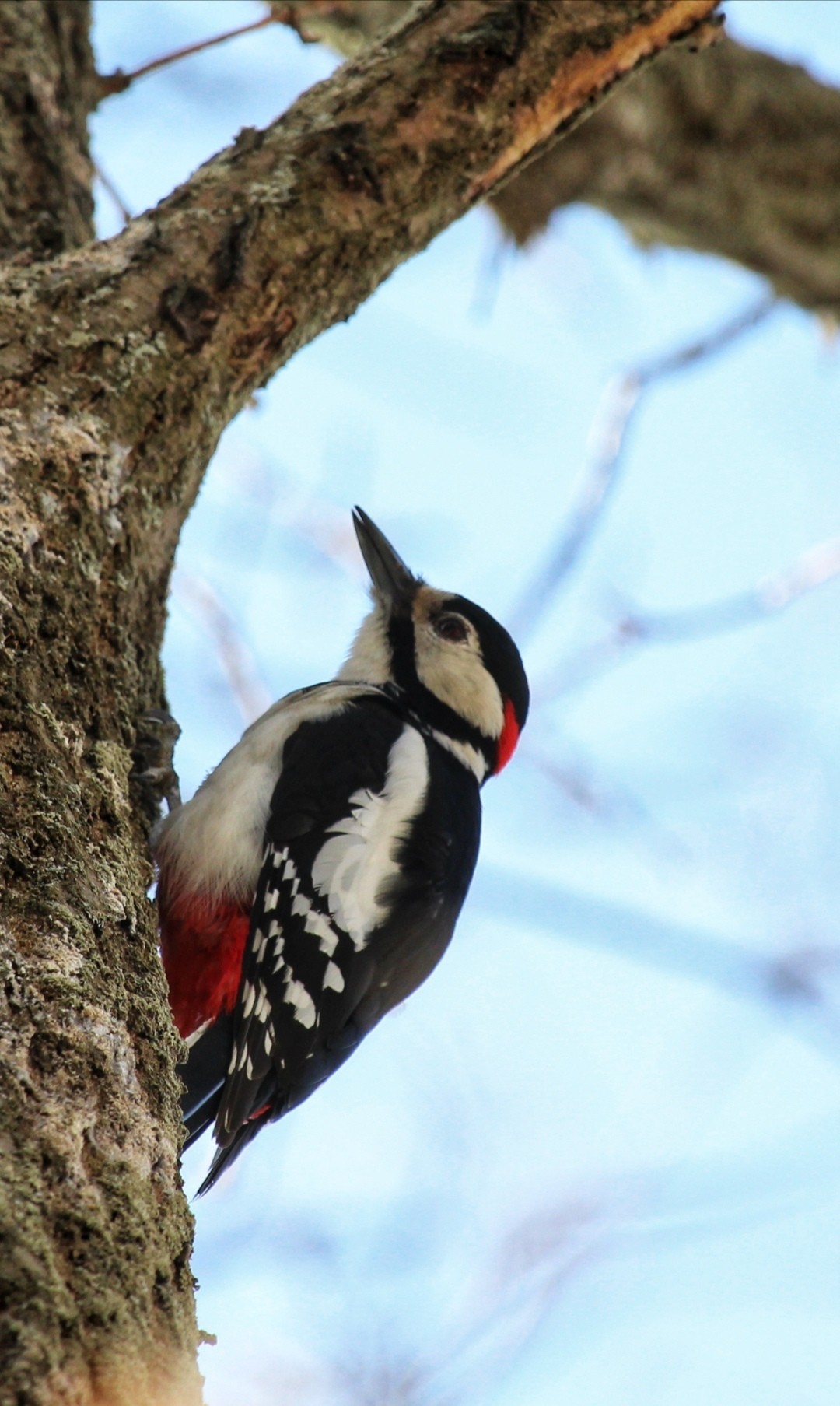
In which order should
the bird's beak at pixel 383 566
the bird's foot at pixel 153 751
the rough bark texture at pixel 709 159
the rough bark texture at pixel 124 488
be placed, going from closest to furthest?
the rough bark texture at pixel 124 488, the bird's foot at pixel 153 751, the bird's beak at pixel 383 566, the rough bark texture at pixel 709 159

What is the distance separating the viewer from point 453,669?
3.57 metres

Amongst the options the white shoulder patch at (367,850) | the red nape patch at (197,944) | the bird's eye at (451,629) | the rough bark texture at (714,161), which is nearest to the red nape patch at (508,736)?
the bird's eye at (451,629)

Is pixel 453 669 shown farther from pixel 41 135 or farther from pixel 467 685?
pixel 41 135

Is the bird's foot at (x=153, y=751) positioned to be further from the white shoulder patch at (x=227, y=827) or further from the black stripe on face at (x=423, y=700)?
the black stripe on face at (x=423, y=700)

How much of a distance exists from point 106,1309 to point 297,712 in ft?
6.59

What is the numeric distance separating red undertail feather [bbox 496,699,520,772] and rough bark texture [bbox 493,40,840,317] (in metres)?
2.37

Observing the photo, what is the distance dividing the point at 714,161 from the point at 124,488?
3541 mm

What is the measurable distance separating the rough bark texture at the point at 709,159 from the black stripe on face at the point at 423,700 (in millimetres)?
2312

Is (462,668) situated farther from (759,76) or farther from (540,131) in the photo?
(759,76)

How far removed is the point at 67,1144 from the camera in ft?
3.91

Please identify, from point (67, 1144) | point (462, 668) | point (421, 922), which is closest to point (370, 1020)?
point (421, 922)

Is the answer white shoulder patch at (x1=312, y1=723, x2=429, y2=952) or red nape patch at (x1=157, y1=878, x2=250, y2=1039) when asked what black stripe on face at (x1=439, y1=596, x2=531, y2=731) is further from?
red nape patch at (x1=157, y1=878, x2=250, y2=1039)

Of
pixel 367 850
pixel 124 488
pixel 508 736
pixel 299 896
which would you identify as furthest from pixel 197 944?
pixel 508 736

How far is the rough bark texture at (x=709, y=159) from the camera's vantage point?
497 centimetres
